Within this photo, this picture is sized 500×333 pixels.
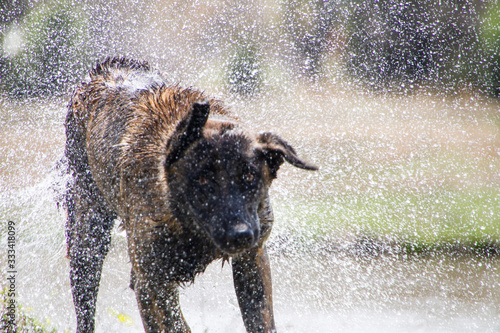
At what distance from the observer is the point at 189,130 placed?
8.41 ft

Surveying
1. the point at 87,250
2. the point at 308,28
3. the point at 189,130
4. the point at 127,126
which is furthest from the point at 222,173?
the point at 308,28

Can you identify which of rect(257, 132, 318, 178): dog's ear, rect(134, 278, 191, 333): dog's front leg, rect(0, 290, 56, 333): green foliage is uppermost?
rect(257, 132, 318, 178): dog's ear

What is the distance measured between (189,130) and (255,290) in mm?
1070

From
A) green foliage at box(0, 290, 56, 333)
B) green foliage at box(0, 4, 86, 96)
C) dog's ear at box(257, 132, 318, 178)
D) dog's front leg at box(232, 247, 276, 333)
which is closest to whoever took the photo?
dog's ear at box(257, 132, 318, 178)

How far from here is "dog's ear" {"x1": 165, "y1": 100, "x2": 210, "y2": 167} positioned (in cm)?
253

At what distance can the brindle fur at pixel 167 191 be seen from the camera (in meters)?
2.49

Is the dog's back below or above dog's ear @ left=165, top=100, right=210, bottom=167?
below

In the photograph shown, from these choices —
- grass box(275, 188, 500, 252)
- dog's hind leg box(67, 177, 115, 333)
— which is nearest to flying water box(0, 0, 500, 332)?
grass box(275, 188, 500, 252)

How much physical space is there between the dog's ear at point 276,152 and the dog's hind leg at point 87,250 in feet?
6.03

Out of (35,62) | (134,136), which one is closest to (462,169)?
(134,136)

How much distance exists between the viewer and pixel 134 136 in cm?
324

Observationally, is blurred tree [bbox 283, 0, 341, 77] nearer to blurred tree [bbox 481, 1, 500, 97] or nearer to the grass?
blurred tree [bbox 481, 1, 500, 97]

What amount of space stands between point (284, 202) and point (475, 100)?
4729 millimetres

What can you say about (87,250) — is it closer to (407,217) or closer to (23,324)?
(23,324)
